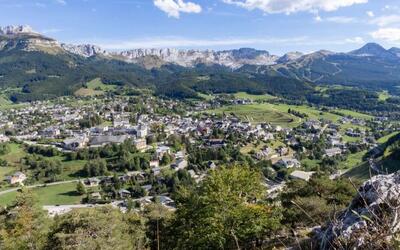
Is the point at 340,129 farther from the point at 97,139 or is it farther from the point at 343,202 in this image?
the point at 343,202

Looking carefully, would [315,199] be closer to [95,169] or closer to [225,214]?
[225,214]

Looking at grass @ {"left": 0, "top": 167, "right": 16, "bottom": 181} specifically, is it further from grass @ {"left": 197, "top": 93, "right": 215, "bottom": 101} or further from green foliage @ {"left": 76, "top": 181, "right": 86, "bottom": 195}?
grass @ {"left": 197, "top": 93, "right": 215, "bottom": 101}

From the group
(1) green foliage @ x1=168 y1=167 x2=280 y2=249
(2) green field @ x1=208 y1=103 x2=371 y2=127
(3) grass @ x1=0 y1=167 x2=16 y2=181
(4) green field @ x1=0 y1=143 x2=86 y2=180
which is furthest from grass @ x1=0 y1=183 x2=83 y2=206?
(2) green field @ x1=208 y1=103 x2=371 y2=127

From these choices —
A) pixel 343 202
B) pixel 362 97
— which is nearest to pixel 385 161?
pixel 343 202

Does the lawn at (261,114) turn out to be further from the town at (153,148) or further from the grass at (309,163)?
the grass at (309,163)

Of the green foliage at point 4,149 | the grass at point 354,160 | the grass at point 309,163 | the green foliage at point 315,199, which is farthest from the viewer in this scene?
the green foliage at point 4,149

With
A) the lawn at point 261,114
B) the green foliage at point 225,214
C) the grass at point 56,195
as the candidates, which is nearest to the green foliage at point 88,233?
the green foliage at point 225,214

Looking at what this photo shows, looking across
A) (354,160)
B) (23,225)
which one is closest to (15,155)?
(23,225)
